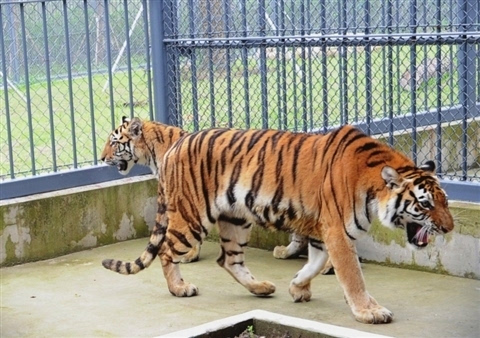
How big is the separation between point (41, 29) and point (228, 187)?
8.32 feet

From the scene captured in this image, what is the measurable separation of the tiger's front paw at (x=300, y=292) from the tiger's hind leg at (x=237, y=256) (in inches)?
8.7

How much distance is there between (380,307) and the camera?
5648mm

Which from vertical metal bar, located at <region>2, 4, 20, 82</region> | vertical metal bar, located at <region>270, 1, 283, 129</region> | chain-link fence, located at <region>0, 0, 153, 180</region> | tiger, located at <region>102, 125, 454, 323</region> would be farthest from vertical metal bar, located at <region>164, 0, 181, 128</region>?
tiger, located at <region>102, 125, 454, 323</region>

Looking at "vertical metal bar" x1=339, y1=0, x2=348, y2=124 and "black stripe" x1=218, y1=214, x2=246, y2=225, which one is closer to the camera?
"black stripe" x1=218, y1=214, x2=246, y2=225

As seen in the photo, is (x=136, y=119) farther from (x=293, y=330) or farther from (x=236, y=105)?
(x=293, y=330)

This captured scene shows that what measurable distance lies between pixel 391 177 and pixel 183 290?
1722 millimetres

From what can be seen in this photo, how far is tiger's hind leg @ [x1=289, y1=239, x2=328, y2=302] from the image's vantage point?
6.07 meters

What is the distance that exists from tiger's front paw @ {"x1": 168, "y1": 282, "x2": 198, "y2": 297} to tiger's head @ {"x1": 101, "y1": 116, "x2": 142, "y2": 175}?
61.0 inches

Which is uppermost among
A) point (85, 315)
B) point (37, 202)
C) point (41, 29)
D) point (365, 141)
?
point (41, 29)

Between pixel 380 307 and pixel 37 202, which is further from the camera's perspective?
pixel 37 202

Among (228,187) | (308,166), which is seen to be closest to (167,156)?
(228,187)

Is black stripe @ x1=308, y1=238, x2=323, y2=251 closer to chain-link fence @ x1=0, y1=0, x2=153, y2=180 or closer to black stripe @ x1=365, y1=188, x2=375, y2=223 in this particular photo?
black stripe @ x1=365, y1=188, x2=375, y2=223

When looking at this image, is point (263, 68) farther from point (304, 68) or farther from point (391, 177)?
point (391, 177)

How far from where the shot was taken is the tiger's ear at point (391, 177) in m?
5.53
